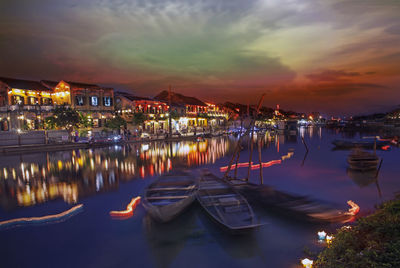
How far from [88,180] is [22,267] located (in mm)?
12463

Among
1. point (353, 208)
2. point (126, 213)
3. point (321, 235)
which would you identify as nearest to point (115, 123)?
point (126, 213)

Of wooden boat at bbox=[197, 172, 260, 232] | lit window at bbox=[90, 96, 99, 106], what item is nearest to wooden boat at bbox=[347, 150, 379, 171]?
wooden boat at bbox=[197, 172, 260, 232]

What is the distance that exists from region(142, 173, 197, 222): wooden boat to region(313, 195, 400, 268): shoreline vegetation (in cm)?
614

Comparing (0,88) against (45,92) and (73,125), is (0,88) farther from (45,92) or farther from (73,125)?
(73,125)

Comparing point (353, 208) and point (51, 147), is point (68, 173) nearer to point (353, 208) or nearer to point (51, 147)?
point (51, 147)

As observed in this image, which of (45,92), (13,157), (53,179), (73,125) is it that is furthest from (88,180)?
(45,92)

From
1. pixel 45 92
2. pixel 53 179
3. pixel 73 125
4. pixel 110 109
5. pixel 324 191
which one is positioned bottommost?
pixel 324 191

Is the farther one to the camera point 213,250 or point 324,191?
point 324,191

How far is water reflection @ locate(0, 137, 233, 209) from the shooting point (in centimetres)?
1703

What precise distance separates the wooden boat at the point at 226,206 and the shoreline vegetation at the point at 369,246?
2853 mm

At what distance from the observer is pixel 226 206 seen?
11008 millimetres

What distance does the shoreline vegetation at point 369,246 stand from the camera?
5.41 m

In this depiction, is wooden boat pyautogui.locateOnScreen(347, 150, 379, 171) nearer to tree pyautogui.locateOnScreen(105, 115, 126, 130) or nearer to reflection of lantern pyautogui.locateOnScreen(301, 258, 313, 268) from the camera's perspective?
reflection of lantern pyautogui.locateOnScreen(301, 258, 313, 268)

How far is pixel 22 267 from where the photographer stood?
29.2ft
